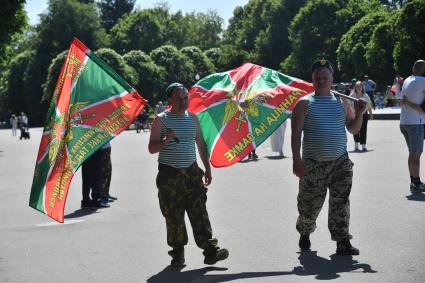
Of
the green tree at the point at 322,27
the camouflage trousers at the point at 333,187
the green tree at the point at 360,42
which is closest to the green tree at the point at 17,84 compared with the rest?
the green tree at the point at 322,27

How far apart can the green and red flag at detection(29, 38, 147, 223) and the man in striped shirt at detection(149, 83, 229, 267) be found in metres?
0.90

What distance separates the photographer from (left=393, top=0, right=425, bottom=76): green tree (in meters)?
48.5

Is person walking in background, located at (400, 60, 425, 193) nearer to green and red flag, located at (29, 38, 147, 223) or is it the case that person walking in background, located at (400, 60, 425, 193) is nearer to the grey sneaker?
the grey sneaker

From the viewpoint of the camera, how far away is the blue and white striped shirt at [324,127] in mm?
6996

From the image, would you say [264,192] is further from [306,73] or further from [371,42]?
[306,73]

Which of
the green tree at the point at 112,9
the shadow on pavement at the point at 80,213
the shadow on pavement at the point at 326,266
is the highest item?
the green tree at the point at 112,9

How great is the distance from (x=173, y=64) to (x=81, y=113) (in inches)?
2901

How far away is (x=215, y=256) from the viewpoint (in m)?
6.73

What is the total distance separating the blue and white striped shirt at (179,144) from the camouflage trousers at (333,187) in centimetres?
107

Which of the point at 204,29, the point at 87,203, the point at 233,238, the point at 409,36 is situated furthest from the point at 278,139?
the point at 204,29

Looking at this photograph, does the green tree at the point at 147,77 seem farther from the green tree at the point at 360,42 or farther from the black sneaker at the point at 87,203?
the black sneaker at the point at 87,203

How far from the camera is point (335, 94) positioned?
7.27 metres

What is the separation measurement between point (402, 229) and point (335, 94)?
180 cm

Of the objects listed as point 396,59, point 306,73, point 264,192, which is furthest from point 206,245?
point 306,73
